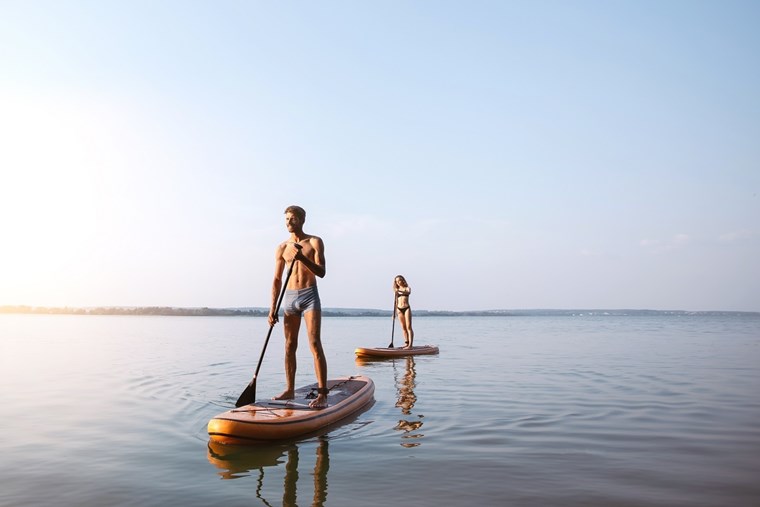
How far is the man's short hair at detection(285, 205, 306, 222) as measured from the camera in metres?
8.57

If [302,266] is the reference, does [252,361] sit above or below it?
below

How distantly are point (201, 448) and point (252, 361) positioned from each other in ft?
43.6

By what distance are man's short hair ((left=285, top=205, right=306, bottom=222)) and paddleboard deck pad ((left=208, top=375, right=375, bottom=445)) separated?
268cm

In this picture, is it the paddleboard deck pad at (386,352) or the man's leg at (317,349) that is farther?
the paddleboard deck pad at (386,352)

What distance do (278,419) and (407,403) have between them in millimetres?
3845

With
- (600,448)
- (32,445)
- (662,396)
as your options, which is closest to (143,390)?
(32,445)

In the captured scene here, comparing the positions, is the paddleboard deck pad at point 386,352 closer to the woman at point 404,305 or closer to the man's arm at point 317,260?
the woman at point 404,305

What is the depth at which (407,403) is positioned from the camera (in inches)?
422

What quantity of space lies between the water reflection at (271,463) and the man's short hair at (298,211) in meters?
3.13

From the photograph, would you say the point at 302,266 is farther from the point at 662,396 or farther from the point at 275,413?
the point at 662,396

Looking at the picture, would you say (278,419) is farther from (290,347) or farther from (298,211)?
(298,211)

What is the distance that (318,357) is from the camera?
28.1 feet

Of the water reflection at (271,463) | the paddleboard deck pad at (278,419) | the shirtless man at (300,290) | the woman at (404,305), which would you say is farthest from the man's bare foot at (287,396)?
Result: the woman at (404,305)

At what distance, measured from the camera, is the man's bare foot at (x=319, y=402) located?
8.31 metres
